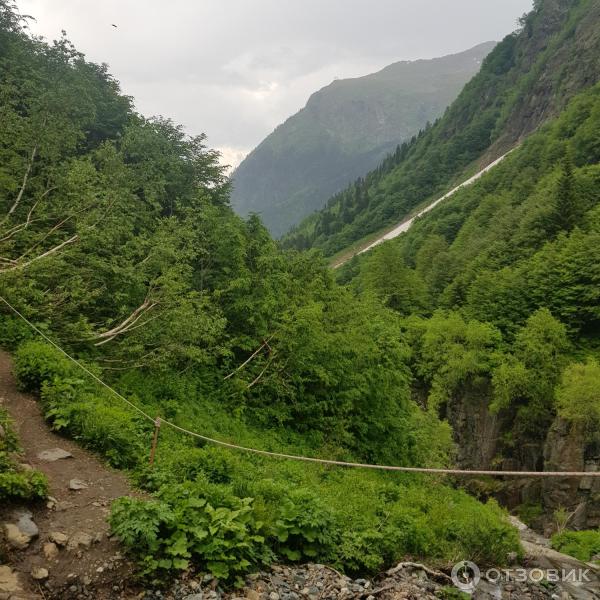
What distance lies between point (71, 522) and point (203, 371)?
10217mm

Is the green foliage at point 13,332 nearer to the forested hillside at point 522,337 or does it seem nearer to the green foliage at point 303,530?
the green foliage at point 303,530

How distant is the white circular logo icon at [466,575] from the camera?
323 inches

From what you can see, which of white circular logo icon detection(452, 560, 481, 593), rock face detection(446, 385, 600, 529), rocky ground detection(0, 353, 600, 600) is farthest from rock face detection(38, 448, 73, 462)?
rock face detection(446, 385, 600, 529)

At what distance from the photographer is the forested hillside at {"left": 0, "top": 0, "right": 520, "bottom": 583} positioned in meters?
7.28

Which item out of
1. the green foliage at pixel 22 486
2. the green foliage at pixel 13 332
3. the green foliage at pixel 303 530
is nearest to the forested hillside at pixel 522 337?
the green foliage at pixel 13 332

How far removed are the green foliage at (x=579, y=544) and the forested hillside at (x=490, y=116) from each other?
96.8m

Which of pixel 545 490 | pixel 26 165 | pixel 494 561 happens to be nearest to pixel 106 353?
pixel 26 165

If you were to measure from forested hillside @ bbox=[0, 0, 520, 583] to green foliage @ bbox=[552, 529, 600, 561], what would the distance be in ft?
13.4

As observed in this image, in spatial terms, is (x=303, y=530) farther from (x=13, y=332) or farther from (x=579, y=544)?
(x=579, y=544)

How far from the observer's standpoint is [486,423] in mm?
34500

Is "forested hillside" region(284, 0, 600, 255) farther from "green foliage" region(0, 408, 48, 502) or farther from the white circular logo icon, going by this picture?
"green foliage" region(0, 408, 48, 502)

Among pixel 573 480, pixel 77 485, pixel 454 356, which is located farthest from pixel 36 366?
pixel 454 356

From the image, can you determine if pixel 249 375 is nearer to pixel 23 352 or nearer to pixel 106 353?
pixel 106 353

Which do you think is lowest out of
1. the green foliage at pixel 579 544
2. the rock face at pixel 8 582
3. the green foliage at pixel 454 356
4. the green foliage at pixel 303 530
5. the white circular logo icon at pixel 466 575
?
the green foliage at pixel 579 544
